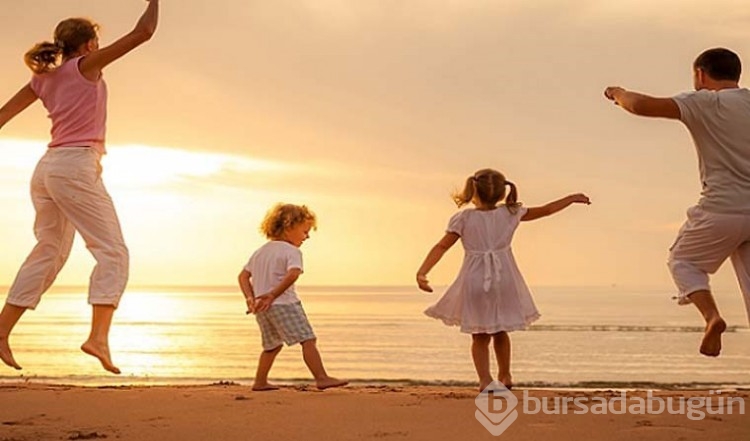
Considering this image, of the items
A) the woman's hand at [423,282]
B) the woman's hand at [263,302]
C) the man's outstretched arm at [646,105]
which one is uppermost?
the man's outstretched arm at [646,105]

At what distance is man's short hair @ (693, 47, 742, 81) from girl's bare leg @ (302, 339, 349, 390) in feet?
14.4

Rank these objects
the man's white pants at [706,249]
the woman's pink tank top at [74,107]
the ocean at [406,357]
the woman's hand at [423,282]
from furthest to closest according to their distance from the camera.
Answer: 1. the ocean at [406,357]
2. the woman's hand at [423,282]
3. the woman's pink tank top at [74,107]
4. the man's white pants at [706,249]

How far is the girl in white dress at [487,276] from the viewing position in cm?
899

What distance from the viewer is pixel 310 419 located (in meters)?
7.10

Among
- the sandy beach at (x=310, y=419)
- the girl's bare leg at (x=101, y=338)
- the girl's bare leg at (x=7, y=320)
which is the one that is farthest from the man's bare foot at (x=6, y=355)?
the girl's bare leg at (x=101, y=338)

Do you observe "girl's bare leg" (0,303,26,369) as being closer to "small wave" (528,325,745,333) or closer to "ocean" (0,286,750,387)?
"ocean" (0,286,750,387)

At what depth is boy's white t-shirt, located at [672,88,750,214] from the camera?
6277 mm

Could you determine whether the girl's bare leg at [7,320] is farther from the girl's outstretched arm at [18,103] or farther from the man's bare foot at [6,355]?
the girl's outstretched arm at [18,103]

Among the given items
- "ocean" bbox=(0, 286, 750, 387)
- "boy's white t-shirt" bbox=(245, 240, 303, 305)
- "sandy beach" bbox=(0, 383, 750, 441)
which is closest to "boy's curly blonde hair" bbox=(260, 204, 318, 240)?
"boy's white t-shirt" bbox=(245, 240, 303, 305)

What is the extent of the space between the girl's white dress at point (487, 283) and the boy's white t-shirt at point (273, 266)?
4.72 feet

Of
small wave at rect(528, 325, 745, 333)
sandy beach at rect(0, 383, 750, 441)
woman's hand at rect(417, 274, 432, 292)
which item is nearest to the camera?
sandy beach at rect(0, 383, 750, 441)

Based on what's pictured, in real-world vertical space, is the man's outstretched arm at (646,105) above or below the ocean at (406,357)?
above

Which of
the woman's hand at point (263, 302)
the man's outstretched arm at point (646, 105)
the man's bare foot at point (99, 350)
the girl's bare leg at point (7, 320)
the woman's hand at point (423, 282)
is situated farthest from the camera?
the woman's hand at point (263, 302)

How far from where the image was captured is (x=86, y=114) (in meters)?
6.79
